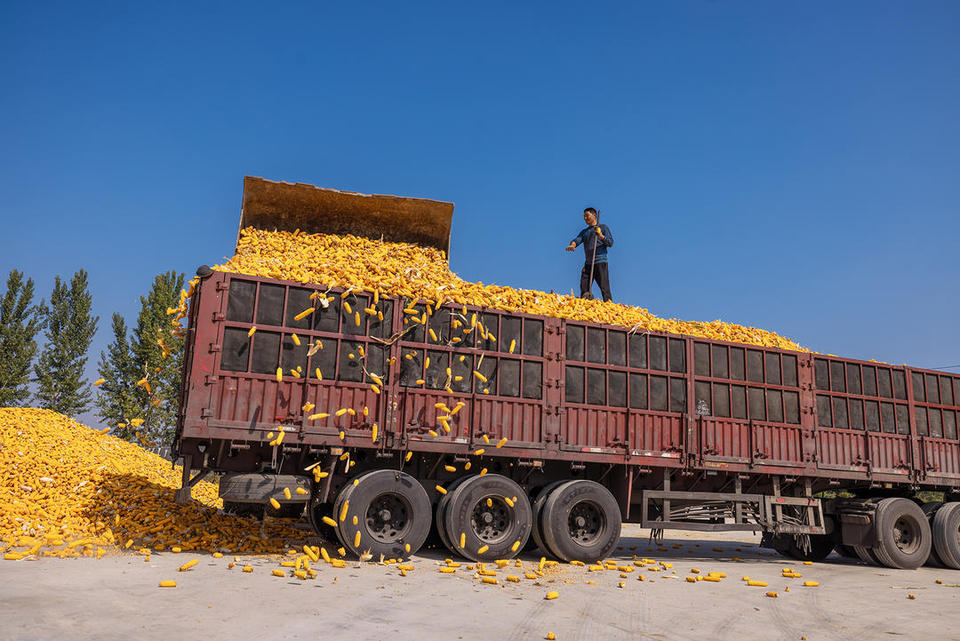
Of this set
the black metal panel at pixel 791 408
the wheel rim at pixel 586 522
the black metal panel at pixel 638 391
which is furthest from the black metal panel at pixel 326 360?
the black metal panel at pixel 791 408

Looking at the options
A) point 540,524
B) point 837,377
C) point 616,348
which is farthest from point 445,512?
point 837,377

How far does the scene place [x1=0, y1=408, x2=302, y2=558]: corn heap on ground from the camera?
915 cm

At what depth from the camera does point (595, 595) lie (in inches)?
312

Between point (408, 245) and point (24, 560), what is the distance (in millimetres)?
7040

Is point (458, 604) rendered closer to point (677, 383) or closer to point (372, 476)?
point (372, 476)

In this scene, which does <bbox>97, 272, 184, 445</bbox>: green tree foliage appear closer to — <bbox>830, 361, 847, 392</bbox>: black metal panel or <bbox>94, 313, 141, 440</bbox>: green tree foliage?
<bbox>94, 313, 141, 440</bbox>: green tree foliage

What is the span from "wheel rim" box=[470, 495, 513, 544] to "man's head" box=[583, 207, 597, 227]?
645 centimetres

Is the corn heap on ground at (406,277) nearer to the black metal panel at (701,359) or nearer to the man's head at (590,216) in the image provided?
the black metal panel at (701,359)

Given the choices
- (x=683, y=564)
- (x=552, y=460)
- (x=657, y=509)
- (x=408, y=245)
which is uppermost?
(x=408, y=245)

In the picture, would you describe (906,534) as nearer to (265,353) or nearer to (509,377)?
(509,377)

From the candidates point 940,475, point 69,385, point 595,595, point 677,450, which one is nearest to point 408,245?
point 677,450

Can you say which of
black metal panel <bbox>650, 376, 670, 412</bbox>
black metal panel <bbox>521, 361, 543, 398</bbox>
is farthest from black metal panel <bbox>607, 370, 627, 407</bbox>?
black metal panel <bbox>521, 361, 543, 398</bbox>

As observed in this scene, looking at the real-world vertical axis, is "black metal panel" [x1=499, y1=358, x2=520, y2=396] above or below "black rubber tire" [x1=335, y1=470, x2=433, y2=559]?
above

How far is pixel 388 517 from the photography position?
920 cm
